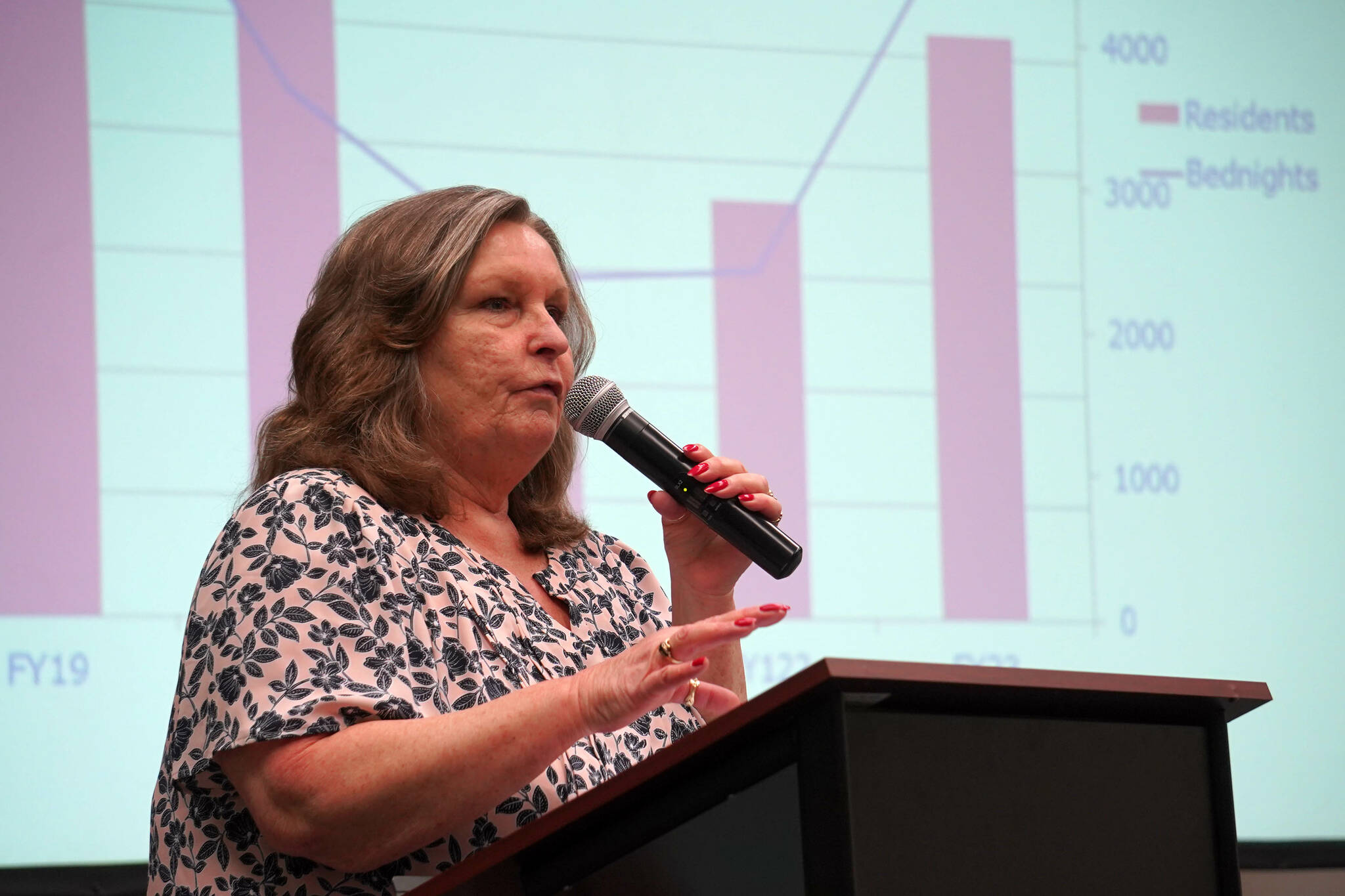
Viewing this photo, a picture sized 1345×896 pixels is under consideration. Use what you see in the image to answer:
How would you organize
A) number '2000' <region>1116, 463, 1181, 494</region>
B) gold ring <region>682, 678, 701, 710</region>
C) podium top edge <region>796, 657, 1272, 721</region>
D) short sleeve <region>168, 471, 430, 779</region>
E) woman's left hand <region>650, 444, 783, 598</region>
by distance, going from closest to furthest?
podium top edge <region>796, 657, 1272, 721</region> < short sleeve <region>168, 471, 430, 779</region> < gold ring <region>682, 678, 701, 710</region> < woman's left hand <region>650, 444, 783, 598</region> < number '2000' <region>1116, 463, 1181, 494</region>

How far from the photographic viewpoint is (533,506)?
73.5 inches

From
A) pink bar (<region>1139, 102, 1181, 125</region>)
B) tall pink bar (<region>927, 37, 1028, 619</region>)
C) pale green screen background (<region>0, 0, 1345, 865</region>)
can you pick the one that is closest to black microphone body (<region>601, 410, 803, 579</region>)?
pale green screen background (<region>0, 0, 1345, 865</region>)

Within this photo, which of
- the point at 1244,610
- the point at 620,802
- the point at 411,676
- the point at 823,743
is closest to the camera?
the point at 823,743

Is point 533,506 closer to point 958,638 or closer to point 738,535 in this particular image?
point 738,535

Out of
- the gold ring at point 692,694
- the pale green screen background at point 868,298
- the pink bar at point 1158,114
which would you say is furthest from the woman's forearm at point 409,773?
the pink bar at point 1158,114

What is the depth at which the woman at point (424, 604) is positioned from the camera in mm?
1219

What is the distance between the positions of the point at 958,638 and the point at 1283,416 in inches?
36.4

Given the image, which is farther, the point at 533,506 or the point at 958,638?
the point at 958,638

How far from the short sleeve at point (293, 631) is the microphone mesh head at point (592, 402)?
0.32 m

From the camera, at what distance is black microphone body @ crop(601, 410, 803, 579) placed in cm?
151

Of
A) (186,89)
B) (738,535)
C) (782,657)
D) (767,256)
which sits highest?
(186,89)

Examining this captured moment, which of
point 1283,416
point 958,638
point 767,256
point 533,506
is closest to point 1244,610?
point 1283,416

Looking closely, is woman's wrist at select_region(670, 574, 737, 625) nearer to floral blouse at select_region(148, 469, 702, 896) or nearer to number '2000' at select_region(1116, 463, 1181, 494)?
floral blouse at select_region(148, 469, 702, 896)

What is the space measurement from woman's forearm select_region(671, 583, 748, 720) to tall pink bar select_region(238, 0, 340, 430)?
1.06m
